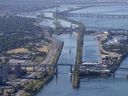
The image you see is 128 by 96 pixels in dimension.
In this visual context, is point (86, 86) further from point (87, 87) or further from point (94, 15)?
point (94, 15)

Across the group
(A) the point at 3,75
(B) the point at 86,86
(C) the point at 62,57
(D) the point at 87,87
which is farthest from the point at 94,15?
(D) the point at 87,87

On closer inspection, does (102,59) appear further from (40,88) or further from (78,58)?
(40,88)

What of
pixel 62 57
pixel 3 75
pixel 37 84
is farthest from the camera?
pixel 62 57

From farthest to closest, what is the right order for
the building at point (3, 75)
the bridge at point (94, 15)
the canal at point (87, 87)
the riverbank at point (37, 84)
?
the bridge at point (94, 15) → the building at point (3, 75) → the canal at point (87, 87) → the riverbank at point (37, 84)

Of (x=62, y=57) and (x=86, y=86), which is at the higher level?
(x=86, y=86)

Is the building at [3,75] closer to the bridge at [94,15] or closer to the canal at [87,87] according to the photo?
the canal at [87,87]

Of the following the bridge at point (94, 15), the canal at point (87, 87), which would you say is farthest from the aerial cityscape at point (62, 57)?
the bridge at point (94, 15)

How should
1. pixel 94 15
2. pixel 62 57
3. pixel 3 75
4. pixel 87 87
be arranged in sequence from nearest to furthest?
pixel 87 87
pixel 3 75
pixel 62 57
pixel 94 15

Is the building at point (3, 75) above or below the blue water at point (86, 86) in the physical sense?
above

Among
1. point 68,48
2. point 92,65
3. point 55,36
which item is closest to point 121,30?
point 55,36
